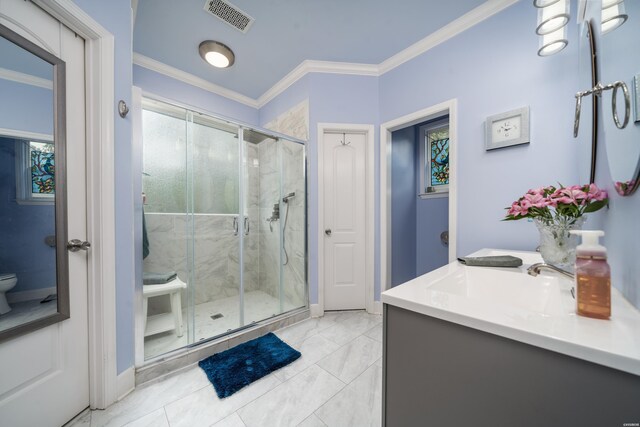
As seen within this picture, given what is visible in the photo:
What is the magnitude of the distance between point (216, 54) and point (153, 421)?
9.40 ft

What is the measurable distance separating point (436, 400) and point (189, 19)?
2.82 meters

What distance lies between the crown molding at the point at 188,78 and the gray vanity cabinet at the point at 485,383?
320cm

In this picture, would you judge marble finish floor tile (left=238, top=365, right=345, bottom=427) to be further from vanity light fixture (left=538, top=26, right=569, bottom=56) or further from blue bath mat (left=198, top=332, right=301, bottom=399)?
vanity light fixture (left=538, top=26, right=569, bottom=56)

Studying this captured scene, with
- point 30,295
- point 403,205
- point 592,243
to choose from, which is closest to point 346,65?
point 403,205

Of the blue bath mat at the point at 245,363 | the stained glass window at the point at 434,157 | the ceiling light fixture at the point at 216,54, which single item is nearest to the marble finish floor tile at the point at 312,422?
the blue bath mat at the point at 245,363

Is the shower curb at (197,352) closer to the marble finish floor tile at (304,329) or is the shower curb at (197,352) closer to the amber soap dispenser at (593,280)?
the marble finish floor tile at (304,329)

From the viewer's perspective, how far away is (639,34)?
57 centimetres

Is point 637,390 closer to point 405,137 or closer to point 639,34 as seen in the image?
point 639,34

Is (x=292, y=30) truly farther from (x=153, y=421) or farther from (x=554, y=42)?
(x=153, y=421)

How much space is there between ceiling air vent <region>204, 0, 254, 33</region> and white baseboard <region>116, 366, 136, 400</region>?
8.50 ft

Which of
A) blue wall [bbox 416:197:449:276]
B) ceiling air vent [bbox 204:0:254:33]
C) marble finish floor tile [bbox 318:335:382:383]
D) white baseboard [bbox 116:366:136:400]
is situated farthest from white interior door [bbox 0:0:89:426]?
blue wall [bbox 416:197:449:276]

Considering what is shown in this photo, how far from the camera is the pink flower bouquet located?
2.71 feet

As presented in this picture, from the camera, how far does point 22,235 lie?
0.99 meters

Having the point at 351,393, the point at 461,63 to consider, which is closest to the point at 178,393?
the point at 351,393
